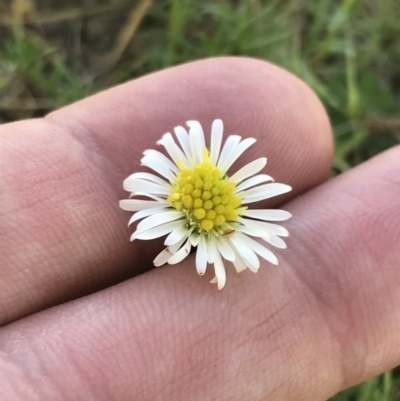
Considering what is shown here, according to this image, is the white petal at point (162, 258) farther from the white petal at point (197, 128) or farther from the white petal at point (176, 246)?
the white petal at point (197, 128)

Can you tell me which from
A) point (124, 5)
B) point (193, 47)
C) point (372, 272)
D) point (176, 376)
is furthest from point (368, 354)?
point (124, 5)

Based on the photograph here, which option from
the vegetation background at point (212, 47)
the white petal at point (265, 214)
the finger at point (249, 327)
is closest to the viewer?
the finger at point (249, 327)

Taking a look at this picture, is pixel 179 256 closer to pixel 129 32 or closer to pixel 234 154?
pixel 234 154

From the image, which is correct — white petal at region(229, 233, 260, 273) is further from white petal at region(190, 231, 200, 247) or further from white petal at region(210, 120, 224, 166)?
white petal at region(210, 120, 224, 166)

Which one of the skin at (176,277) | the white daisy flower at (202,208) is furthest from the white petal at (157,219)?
the skin at (176,277)

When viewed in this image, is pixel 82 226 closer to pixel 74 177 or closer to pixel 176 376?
pixel 74 177
